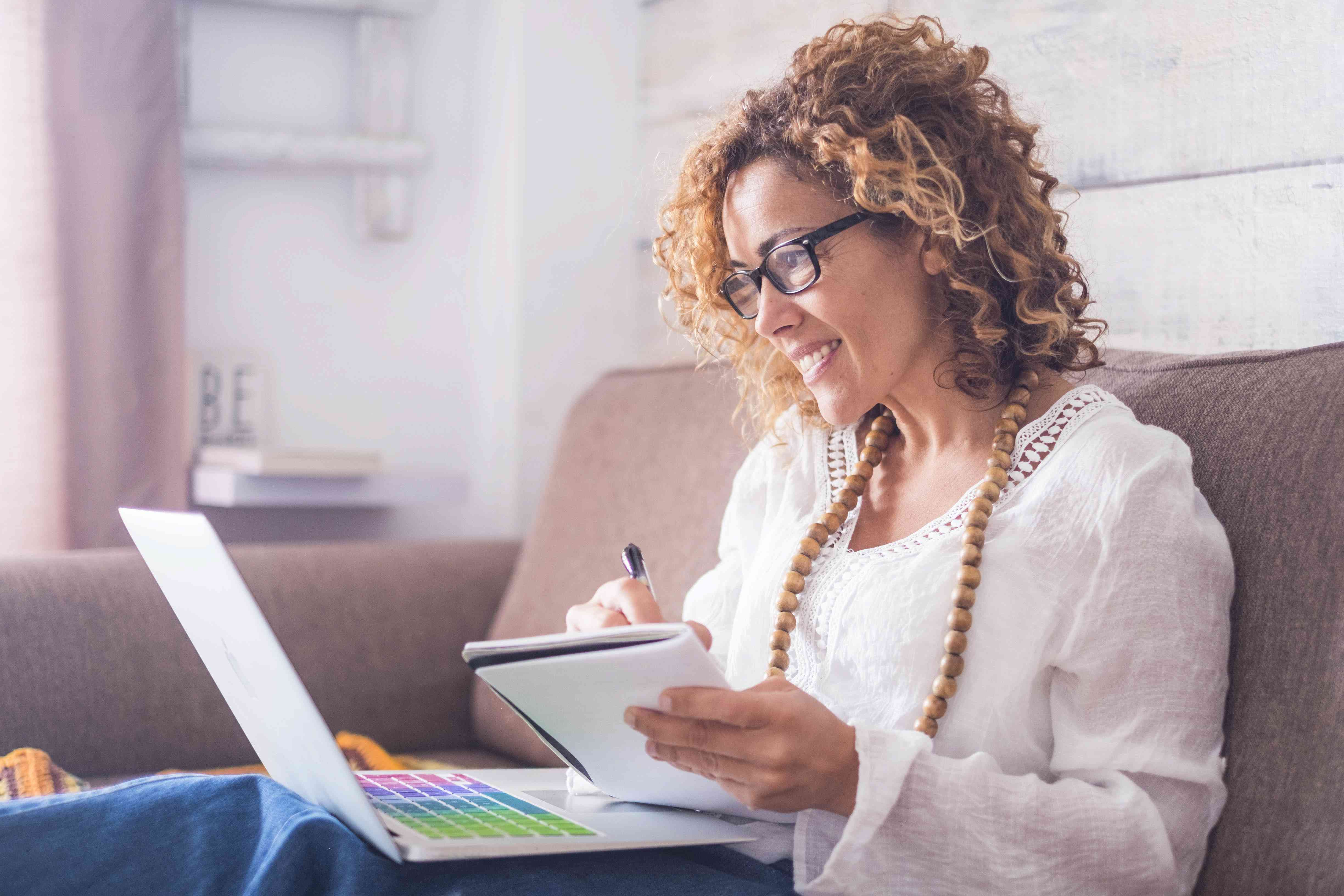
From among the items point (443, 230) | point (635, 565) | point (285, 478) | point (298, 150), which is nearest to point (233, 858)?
point (635, 565)

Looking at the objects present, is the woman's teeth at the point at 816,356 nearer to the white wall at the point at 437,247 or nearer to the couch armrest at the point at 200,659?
the couch armrest at the point at 200,659

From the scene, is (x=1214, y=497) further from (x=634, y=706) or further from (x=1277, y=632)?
(x=634, y=706)

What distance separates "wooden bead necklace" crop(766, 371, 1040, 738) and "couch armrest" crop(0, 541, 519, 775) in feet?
2.50

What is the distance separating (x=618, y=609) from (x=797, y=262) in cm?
33

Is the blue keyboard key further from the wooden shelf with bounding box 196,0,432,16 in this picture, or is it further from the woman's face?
the wooden shelf with bounding box 196,0,432,16

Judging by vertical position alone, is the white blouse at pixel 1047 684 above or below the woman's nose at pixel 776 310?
below

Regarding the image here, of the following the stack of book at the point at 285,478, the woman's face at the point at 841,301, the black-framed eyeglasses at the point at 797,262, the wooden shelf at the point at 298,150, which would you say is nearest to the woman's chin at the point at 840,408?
the woman's face at the point at 841,301

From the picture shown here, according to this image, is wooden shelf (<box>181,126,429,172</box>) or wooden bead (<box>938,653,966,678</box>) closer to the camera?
wooden bead (<box>938,653,966,678</box>)

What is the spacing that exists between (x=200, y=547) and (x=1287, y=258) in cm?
100

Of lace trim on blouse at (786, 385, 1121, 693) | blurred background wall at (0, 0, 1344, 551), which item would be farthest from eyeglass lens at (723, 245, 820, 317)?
blurred background wall at (0, 0, 1344, 551)

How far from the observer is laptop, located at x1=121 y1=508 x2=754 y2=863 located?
2.46 feet

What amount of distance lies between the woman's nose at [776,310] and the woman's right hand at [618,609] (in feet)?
0.84

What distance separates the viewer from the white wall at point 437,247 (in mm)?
2086

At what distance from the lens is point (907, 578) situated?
3.17 ft
